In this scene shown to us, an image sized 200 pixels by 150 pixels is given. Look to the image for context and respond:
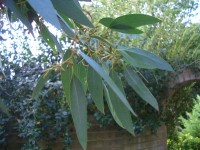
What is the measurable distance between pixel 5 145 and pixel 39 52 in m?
1.19

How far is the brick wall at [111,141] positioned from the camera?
164 inches

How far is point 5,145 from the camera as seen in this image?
13.2ft

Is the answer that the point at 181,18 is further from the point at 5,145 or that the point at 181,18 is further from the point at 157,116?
the point at 5,145

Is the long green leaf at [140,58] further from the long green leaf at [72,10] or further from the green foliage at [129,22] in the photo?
the long green leaf at [72,10]

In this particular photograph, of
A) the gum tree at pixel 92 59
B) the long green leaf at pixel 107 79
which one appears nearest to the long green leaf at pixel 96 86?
the gum tree at pixel 92 59

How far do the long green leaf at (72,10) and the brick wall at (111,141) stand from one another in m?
3.53

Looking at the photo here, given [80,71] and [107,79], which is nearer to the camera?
[107,79]

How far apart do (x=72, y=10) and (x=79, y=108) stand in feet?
0.76

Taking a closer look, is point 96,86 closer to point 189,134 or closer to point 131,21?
point 131,21

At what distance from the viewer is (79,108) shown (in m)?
0.76

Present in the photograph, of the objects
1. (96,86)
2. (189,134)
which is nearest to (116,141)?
(96,86)

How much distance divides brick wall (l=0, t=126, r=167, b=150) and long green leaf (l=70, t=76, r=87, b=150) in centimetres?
335

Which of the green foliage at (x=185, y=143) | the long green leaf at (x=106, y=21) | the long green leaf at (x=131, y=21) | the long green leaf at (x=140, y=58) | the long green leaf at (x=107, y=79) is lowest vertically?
the green foliage at (x=185, y=143)

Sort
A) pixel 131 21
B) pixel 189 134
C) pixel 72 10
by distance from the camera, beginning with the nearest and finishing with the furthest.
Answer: pixel 72 10 < pixel 131 21 < pixel 189 134
